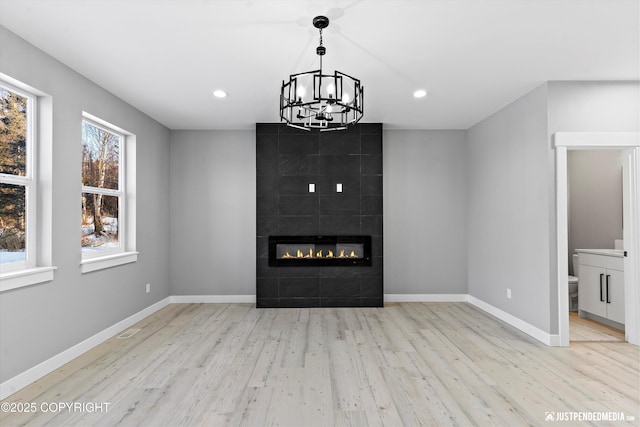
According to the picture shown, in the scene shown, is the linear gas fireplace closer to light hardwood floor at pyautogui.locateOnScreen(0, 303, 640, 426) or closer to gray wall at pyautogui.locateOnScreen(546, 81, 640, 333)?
light hardwood floor at pyautogui.locateOnScreen(0, 303, 640, 426)

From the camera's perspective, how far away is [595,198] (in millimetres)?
5273

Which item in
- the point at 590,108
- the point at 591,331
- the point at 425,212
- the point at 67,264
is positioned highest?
the point at 590,108

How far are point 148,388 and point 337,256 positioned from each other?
3.20 m

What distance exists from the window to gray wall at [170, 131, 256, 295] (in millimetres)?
2739

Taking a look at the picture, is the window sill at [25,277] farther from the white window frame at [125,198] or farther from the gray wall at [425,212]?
the gray wall at [425,212]

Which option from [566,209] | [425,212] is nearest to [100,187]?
[425,212]

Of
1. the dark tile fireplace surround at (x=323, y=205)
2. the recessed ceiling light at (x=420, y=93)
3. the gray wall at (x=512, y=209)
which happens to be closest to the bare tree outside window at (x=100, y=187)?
the dark tile fireplace surround at (x=323, y=205)

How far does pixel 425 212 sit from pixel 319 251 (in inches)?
71.8

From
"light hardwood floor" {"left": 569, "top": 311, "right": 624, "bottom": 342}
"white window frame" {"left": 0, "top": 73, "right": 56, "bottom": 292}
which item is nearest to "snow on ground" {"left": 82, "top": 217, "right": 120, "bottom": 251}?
"white window frame" {"left": 0, "top": 73, "right": 56, "bottom": 292}

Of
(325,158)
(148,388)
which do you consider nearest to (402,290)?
(325,158)

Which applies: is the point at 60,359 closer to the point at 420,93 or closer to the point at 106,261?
the point at 106,261

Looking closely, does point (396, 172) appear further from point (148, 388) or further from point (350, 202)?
point (148, 388)

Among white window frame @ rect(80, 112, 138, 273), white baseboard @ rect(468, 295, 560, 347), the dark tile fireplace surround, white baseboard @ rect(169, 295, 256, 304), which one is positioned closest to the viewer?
white baseboard @ rect(468, 295, 560, 347)

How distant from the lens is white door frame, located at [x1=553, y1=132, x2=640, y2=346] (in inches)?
149
